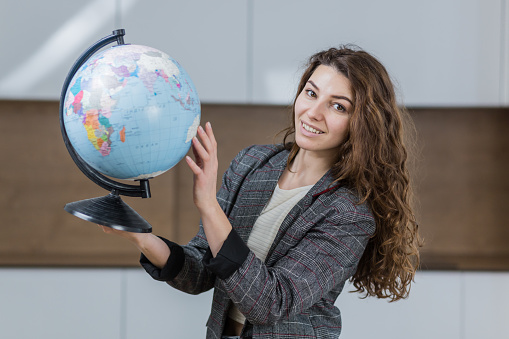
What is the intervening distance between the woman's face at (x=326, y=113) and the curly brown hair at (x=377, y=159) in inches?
0.8

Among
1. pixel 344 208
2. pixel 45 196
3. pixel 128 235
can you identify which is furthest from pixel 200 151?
pixel 45 196

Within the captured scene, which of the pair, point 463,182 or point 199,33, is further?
point 463,182

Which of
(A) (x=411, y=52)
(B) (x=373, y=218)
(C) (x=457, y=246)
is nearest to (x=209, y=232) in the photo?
(B) (x=373, y=218)

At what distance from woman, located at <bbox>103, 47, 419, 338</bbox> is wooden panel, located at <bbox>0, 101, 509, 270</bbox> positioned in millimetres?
1354

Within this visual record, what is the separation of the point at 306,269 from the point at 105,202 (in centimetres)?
45

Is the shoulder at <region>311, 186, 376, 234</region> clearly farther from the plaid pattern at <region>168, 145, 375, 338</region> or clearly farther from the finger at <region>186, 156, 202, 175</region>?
the finger at <region>186, 156, 202, 175</region>

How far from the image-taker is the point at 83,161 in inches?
42.8

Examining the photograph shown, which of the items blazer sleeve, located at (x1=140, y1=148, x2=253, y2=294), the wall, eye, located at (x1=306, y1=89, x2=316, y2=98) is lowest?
the wall

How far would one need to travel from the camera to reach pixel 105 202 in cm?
108

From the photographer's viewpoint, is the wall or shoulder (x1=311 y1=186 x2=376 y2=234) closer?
shoulder (x1=311 y1=186 x2=376 y2=234)

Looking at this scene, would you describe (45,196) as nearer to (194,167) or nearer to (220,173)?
(220,173)

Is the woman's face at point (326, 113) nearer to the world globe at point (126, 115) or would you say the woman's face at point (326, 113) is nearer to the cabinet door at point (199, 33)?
the world globe at point (126, 115)

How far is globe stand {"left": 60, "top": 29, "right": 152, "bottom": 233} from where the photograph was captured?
1.01 meters

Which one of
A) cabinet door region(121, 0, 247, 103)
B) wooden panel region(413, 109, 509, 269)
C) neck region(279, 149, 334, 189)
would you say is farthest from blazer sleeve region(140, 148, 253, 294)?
wooden panel region(413, 109, 509, 269)
